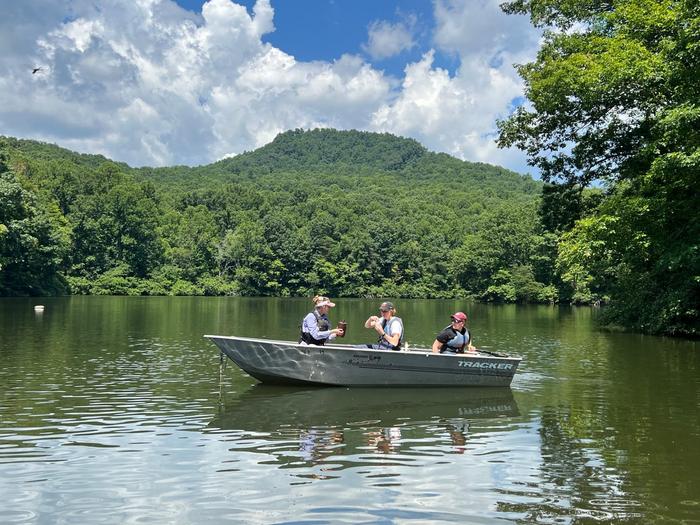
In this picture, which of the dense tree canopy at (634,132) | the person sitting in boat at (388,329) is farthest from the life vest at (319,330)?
the dense tree canopy at (634,132)

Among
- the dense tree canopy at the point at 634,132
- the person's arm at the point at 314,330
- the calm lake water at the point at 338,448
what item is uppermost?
the dense tree canopy at the point at 634,132

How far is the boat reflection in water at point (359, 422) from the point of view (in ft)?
33.5

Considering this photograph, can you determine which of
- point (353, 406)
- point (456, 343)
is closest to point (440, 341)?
point (456, 343)

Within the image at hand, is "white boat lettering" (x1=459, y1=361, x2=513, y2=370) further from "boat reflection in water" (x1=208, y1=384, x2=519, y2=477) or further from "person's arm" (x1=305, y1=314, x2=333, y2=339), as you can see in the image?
"person's arm" (x1=305, y1=314, x2=333, y2=339)

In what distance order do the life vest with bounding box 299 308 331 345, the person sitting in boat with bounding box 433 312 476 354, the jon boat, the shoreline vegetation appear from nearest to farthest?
the jon boat
the life vest with bounding box 299 308 331 345
the person sitting in boat with bounding box 433 312 476 354
the shoreline vegetation

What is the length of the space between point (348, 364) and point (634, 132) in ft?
65.6

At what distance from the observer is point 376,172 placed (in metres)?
184

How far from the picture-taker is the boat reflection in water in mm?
10211

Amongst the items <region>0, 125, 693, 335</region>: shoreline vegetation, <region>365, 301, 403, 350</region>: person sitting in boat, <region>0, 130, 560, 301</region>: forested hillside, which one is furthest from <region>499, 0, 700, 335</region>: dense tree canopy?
<region>0, 130, 560, 301</region>: forested hillside

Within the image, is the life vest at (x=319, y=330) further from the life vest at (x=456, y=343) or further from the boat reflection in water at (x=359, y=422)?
the life vest at (x=456, y=343)

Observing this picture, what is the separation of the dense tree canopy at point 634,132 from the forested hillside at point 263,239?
59244mm

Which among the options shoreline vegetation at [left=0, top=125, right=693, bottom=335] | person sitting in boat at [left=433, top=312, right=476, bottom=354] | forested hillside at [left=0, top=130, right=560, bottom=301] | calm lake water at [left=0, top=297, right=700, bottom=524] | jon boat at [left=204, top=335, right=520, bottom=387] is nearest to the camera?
calm lake water at [left=0, top=297, right=700, bottom=524]

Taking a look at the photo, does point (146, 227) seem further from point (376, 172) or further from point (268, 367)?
point (268, 367)

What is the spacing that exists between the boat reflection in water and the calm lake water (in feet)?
0.17
